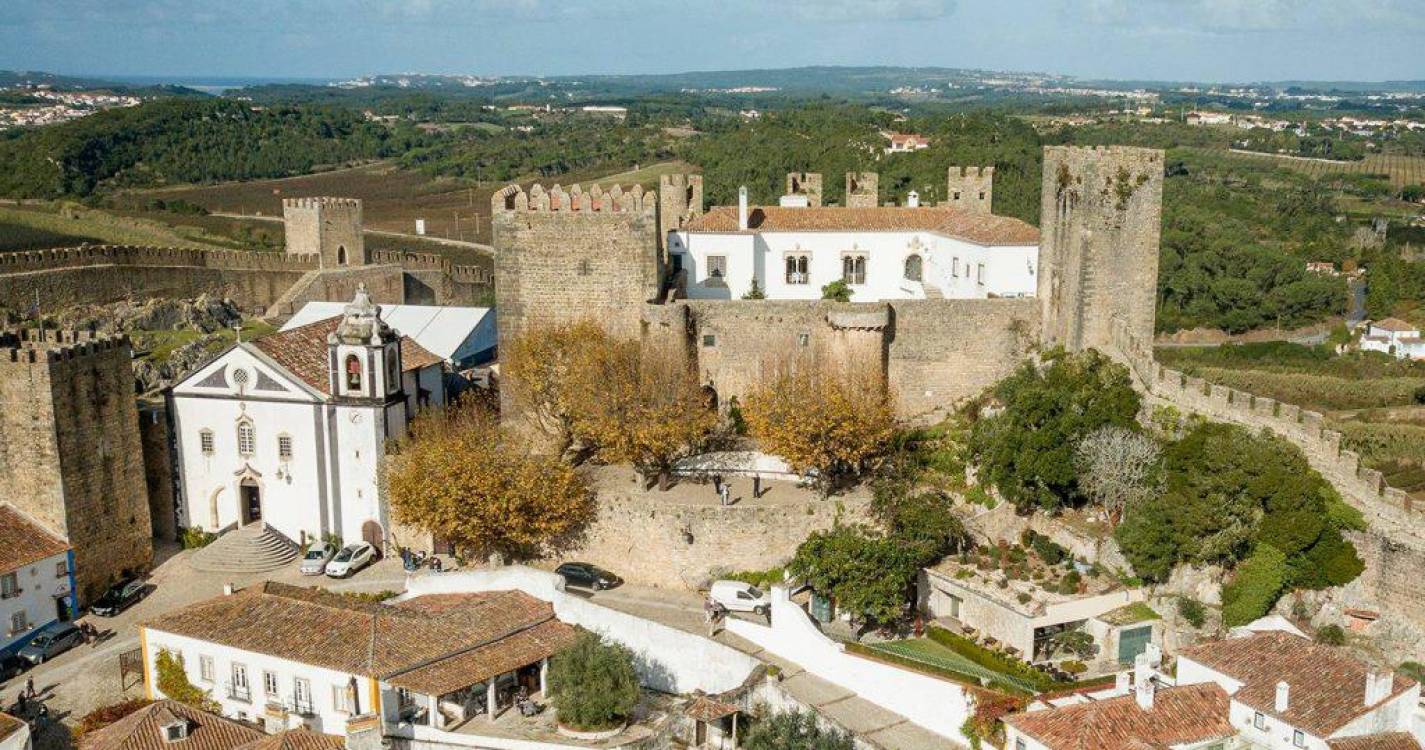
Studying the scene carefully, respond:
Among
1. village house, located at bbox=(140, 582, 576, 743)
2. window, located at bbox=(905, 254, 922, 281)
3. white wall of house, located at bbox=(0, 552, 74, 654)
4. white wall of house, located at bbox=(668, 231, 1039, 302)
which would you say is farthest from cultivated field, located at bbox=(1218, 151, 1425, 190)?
white wall of house, located at bbox=(0, 552, 74, 654)

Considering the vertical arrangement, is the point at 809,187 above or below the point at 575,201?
below

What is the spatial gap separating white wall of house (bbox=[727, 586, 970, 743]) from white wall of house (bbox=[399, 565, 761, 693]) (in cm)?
102

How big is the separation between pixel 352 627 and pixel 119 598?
688 cm

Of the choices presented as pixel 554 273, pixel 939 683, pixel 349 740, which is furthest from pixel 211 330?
pixel 939 683

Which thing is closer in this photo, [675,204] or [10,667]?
[10,667]

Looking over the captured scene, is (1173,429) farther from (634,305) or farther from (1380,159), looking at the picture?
(1380,159)

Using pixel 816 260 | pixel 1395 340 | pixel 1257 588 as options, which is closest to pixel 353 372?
pixel 816 260

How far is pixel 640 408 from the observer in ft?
89.9

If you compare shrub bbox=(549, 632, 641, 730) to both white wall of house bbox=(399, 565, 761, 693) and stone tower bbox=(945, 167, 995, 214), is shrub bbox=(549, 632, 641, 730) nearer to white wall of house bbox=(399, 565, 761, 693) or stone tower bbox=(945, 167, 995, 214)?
white wall of house bbox=(399, 565, 761, 693)

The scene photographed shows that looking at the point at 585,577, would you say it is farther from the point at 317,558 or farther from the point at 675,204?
the point at 675,204

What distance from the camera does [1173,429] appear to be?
1036 inches

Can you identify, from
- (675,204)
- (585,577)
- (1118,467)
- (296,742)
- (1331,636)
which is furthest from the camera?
(675,204)

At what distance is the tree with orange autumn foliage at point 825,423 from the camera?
26562 mm

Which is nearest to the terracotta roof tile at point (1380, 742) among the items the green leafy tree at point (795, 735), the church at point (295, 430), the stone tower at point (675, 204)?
the green leafy tree at point (795, 735)
